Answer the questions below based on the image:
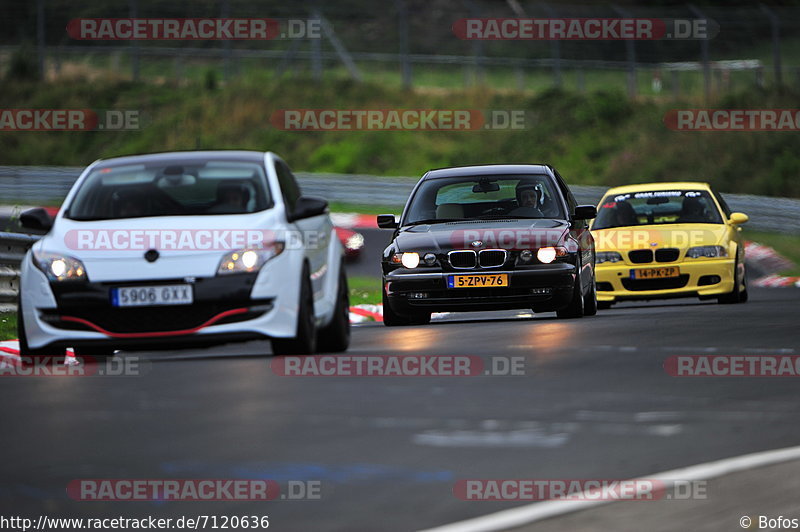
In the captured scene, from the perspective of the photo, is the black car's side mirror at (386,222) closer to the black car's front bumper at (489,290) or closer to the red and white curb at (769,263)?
the black car's front bumper at (489,290)

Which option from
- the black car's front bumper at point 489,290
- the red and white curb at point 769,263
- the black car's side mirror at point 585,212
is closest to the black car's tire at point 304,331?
the black car's front bumper at point 489,290

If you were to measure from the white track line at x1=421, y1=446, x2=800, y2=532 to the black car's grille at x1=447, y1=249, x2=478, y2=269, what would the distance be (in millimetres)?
7611

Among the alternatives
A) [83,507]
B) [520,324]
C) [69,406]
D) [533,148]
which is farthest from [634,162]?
[83,507]

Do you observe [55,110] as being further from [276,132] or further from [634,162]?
[634,162]

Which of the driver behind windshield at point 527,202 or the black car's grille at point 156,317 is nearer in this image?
the black car's grille at point 156,317

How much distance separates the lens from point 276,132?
52.3 meters

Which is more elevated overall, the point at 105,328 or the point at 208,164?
the point at 208,164

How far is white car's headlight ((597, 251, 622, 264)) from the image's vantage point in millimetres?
18766

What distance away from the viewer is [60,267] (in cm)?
1116

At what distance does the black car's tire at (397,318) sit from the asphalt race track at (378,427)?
108 inches

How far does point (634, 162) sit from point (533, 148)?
436 centimetres

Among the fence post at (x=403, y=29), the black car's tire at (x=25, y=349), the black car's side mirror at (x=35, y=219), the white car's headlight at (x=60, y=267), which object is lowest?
the black car's tire at (x=25, y=349)

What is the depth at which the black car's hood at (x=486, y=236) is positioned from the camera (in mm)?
15312

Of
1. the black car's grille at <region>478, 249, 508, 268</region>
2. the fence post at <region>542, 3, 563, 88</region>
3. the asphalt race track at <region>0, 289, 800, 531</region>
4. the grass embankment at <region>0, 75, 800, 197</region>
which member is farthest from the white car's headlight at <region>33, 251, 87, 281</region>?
the fence post at <region>542, 3, 563, 88</region>
